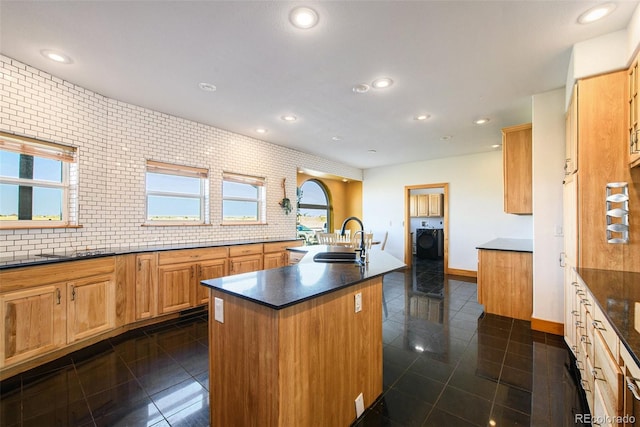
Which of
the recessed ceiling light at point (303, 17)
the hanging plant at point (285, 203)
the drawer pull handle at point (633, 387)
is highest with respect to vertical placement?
the recessed ceiling light at point (303, 17)

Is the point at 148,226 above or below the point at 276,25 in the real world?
below

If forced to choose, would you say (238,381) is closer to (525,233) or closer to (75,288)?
(75,288)

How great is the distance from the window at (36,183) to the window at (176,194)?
790 millimetres

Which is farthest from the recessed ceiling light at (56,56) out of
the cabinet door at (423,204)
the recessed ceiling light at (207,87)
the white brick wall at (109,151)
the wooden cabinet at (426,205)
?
the cabinet door at (423,204)

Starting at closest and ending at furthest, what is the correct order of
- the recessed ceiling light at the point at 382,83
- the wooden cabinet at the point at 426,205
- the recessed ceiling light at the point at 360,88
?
1. the recessed ceiling light at the point at 382,83
2. the recessed ceiling light at the point at 360,88
3. the wooden cabinet at the point at 426,205

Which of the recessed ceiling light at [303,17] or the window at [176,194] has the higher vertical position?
the recessed ceiling light at [303,17]

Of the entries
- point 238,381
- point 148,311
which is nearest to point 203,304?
point 148,311

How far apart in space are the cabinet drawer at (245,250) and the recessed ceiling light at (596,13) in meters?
4.10

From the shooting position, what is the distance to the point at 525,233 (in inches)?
203

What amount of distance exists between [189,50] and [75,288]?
95.0 inches

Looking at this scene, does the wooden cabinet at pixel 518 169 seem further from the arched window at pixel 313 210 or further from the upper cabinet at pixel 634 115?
the arched window at pixel 313 210

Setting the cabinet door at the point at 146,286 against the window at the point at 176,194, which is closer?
the cabinet door at the point at 146,286

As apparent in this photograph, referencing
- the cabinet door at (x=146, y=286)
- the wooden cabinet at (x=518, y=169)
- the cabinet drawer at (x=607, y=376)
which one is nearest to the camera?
the cabinet drawer at (x=607, y=376)

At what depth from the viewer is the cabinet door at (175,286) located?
123 inches
